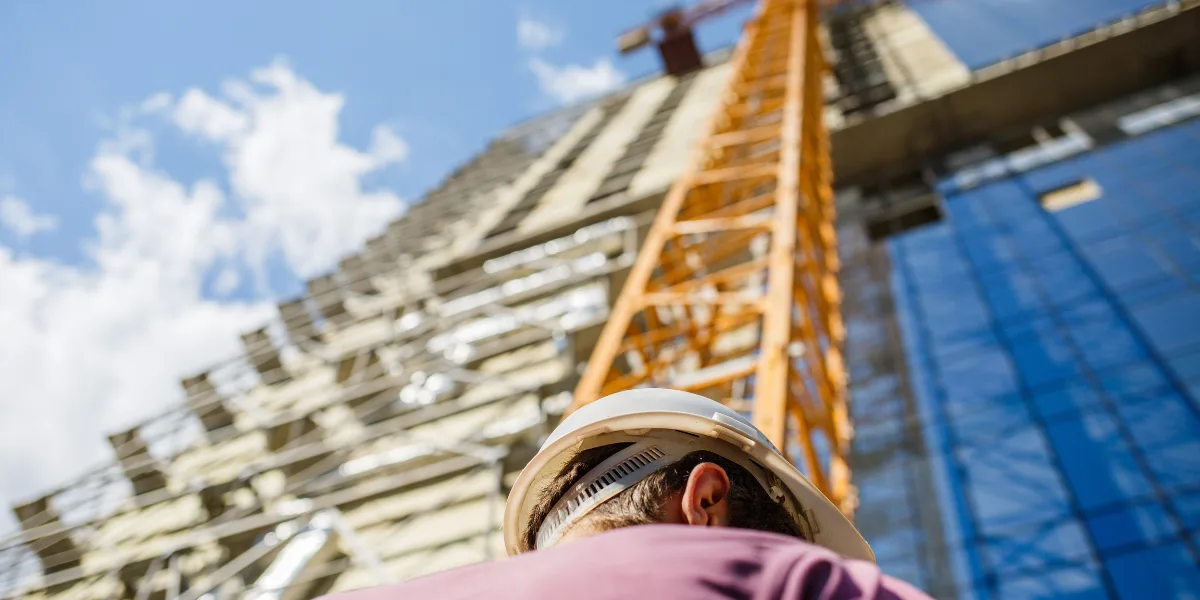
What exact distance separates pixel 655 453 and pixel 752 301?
6600mm

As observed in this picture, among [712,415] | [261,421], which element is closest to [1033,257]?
[261,421]

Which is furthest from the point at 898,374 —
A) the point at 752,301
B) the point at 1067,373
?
the point at 752,301

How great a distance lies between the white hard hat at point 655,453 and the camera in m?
1.84

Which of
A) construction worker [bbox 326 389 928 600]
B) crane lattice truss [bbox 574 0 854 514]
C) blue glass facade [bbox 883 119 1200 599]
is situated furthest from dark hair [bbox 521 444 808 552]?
blue glass facade [bbox 883 119 1200 599]

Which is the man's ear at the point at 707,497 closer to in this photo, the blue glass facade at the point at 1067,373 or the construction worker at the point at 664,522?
the construction worker at the point at 664,522

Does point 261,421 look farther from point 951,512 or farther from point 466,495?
point 951,512

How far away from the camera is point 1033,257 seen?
13234mm

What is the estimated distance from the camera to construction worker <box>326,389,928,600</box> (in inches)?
51.0

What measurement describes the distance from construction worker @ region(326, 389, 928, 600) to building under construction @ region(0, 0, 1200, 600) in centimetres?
557

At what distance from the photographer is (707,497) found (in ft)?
5.71

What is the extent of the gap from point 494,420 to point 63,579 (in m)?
5.18

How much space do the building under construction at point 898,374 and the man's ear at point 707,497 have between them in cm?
581

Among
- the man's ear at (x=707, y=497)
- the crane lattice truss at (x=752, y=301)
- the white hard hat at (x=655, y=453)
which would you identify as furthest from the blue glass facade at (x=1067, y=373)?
the man's ear at (x=707, y=497)

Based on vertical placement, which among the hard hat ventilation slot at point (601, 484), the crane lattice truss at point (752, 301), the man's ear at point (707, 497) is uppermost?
the hard hat ventilation slot at point (601, 484)
